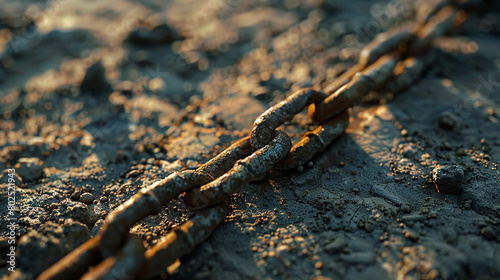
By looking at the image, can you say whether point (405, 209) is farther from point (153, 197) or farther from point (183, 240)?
point (153, 197)

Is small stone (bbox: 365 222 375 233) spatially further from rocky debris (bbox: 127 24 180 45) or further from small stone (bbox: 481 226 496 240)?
rocky debris (bbox: 127 24 180 45)

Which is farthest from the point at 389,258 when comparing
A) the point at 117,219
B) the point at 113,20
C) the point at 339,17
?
the point at 113,20

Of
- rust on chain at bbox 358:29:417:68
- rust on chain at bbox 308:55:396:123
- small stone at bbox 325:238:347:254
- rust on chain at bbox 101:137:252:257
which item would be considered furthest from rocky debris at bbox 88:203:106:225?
rust on chain at bbox 358:29:417:68

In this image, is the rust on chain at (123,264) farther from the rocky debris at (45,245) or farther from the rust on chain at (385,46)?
the rust on chain at (385,46)

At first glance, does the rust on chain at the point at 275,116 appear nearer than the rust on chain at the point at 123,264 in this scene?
No

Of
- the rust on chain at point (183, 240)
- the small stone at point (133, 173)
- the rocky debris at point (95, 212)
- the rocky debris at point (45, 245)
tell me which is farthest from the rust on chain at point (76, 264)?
the small stone at point (133, 173)
